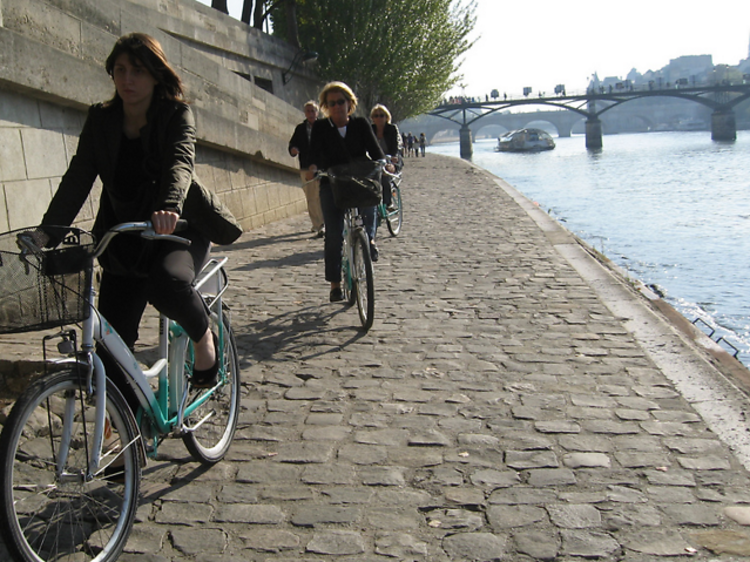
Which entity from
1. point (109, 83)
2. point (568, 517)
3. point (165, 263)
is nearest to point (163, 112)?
point (165, 263)

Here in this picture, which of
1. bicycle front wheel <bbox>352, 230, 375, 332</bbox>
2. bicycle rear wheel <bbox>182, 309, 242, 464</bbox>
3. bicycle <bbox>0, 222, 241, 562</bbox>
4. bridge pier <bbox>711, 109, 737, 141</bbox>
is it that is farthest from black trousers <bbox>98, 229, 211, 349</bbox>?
bridge pier <bbox>711, 109, 737, 141</bbox>

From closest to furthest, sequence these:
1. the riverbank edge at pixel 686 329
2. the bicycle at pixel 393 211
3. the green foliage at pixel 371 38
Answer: the riverbank edge at pixel 686 329 < the bicycle at pixel 393 211 < the green foliage at pixel 371 38

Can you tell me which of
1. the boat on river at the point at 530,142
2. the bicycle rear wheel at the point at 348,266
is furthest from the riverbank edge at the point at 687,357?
the boat on river at the point at 530,142

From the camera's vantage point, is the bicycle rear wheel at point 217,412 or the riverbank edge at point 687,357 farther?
the riverbank edge at point 687,357

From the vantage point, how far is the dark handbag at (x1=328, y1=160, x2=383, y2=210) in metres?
5.98

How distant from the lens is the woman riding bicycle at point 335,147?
6348 millimetres

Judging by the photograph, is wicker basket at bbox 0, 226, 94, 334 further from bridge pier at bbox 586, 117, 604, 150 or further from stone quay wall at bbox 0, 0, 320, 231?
bridge pier at bbox 586, 117, 604, 150

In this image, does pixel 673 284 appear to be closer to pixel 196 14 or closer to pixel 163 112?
pixel 163 112

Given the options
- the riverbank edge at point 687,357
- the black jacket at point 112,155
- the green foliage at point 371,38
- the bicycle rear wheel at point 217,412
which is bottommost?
the riverbank edge at point 687,357

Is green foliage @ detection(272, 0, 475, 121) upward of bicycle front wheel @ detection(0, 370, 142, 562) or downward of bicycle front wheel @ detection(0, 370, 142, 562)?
upward

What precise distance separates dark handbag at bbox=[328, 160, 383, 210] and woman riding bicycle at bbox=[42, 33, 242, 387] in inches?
117

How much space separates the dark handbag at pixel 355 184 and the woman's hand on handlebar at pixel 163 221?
3.41 m

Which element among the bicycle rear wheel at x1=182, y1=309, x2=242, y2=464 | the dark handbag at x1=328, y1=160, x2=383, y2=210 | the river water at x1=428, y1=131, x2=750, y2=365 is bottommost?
the river water at x1=428, y1=131, x2=750, y2=365

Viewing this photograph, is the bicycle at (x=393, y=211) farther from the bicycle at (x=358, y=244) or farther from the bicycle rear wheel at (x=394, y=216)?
the bicycle at (x=358, y=244)
